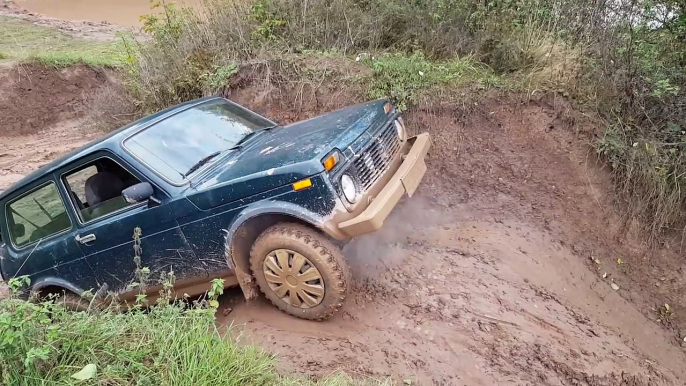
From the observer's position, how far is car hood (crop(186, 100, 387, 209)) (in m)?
3.49

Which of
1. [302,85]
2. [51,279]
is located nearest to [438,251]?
[302,85]

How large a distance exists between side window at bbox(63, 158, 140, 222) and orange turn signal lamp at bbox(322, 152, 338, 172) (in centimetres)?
169

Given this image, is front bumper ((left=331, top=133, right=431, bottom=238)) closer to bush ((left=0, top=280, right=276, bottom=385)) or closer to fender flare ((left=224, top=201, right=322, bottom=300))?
fender flare ((left=224, top=201, right=322, bottom=300))

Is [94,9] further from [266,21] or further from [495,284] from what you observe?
[495,284]

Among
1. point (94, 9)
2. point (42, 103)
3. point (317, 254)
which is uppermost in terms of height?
point (94, 9)

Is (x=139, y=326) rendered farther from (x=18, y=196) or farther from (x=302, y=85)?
(x=302, y=85)

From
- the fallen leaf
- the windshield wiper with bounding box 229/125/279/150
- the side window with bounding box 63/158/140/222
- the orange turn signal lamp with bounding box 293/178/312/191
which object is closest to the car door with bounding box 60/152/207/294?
the side window with bounding box 63/158/140/222

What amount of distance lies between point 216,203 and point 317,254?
825 mm

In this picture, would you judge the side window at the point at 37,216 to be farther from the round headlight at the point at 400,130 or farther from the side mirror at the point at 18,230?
the round headlight at the point at 400,130

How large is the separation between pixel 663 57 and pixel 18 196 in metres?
6.22

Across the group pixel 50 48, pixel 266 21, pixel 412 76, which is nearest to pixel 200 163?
pixel 412 76

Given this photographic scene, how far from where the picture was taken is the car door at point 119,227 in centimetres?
390

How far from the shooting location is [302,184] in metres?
3.42

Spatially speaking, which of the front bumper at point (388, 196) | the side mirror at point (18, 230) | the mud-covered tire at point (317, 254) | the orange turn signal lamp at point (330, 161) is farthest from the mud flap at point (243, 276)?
the side mirror at point (18, 230)
